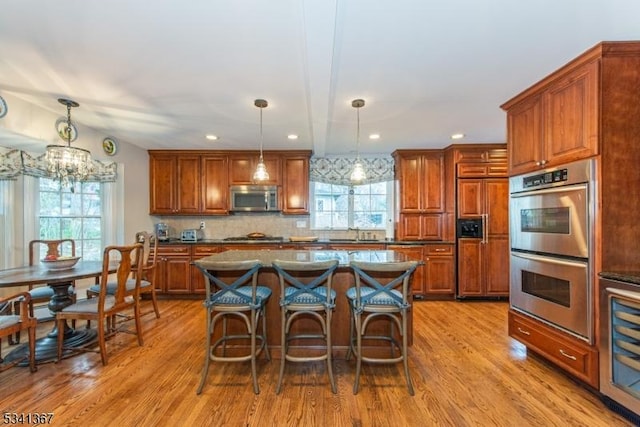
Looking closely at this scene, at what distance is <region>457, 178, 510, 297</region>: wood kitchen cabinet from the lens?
4.27 metres

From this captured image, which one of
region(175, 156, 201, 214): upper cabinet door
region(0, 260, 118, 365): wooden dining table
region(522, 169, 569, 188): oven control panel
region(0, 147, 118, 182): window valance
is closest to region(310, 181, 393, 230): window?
region(175, 156, 201, 214): upper cabinet door

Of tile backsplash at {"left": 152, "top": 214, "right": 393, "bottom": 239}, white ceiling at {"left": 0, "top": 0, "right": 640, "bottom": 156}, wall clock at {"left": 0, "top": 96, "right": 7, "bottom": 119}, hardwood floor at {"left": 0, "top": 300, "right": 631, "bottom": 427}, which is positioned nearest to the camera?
white ceiling at {"left": 0, "top": 0, "right": 640, "bottom": 156}

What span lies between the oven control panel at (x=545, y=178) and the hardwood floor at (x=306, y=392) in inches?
60.5

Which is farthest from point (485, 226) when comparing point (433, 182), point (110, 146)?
point (110, 146)

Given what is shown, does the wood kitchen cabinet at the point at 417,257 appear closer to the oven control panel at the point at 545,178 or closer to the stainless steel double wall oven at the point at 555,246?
the stainless steel double wall oven at the point at 555,246

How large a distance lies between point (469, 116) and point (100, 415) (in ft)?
13.5

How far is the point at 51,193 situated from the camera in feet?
12.4

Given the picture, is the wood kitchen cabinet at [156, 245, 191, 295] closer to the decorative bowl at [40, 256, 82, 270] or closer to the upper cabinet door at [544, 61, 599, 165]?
the decorative bowl at [40, 256, 82, 270]

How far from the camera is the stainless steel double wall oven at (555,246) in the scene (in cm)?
199

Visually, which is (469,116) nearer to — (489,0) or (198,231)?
(489,0)

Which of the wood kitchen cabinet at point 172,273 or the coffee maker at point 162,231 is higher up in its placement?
the coffee maker at point 162,231

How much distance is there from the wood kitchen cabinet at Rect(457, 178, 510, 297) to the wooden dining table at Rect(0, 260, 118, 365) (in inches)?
177

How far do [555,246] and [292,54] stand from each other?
244cm

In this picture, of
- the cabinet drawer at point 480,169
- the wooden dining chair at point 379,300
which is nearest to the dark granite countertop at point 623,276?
the wooden dining chair at point 379,300
